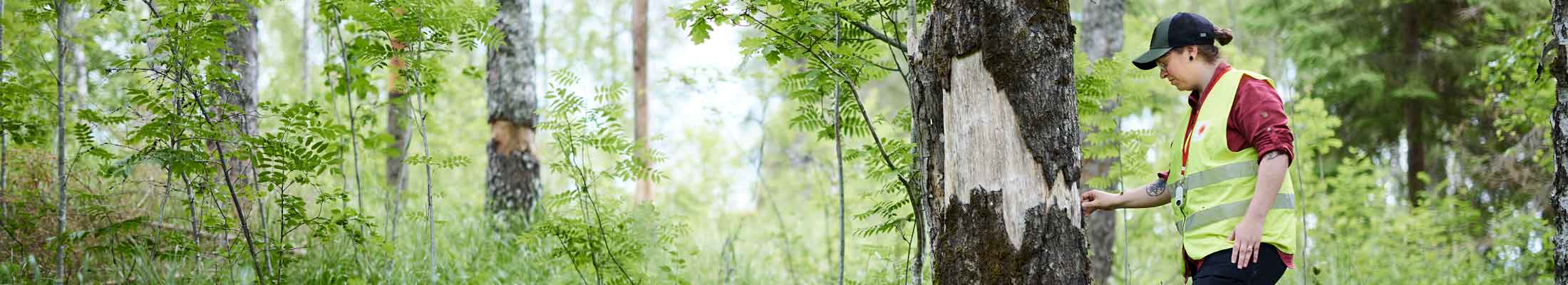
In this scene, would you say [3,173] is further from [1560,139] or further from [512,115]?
[1560,139]

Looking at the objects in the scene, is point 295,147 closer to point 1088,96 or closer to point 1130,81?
point 1088,96

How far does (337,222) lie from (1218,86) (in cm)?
346

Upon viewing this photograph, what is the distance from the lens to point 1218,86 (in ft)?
8.50

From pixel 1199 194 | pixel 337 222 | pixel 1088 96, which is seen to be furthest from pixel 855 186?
pixel 1199 194

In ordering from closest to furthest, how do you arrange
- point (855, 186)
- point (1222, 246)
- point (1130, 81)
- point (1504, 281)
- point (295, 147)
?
1. point (1222, 246)
2. point (295, 147)
3. point (1130, 81)
4. point (1504, 281)
5. point (855, 186)

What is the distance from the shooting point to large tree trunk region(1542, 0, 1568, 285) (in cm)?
330

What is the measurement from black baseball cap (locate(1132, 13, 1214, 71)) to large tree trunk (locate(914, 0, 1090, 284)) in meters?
0.24

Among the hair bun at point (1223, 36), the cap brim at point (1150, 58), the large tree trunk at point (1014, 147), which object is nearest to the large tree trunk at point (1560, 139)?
the hair bun at point (1223, 36)

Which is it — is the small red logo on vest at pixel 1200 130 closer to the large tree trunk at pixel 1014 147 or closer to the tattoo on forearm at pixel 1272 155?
the tattoo on forearm at pixel 1272 155

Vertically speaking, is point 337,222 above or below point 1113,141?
below

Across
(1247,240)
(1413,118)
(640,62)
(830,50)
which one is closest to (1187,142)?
(1247,240)

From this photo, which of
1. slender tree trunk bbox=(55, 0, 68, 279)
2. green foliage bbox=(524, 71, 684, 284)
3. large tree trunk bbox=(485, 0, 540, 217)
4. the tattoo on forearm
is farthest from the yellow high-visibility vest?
large tree trunk bbox=(485, 0, 540, 217)

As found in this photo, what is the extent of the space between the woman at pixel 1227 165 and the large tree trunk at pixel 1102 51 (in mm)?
4805

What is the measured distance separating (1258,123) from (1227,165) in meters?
0.16
